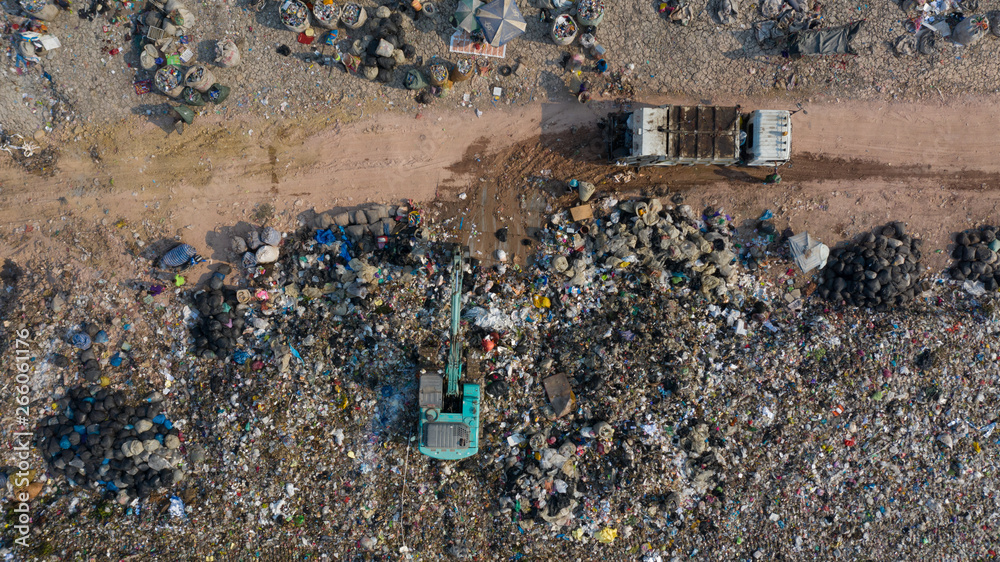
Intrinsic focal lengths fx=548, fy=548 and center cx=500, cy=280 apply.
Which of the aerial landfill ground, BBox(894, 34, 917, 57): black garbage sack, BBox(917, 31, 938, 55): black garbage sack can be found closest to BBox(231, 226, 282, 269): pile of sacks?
the aerial landfill ground

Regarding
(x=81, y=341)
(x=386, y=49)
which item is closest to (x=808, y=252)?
(x=386, y=49)


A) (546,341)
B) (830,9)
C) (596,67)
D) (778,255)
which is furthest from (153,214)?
(830,9)

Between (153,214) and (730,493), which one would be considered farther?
(153,214)

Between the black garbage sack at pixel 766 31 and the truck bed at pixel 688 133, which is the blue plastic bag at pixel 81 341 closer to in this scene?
the truck bed at pixel 688 133

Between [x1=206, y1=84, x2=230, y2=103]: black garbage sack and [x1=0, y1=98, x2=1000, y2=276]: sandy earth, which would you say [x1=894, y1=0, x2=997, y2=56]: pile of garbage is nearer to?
[x1=0, y1=98, x2=1000, y2=276]: sandy earth

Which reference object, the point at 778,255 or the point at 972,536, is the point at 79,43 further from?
the point at 972,536

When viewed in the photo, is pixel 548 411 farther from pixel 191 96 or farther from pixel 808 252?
pixel 191 96

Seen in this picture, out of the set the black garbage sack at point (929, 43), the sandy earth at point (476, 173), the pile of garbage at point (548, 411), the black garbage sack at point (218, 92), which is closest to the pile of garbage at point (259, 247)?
the pile of garbage at point (548, 411)
